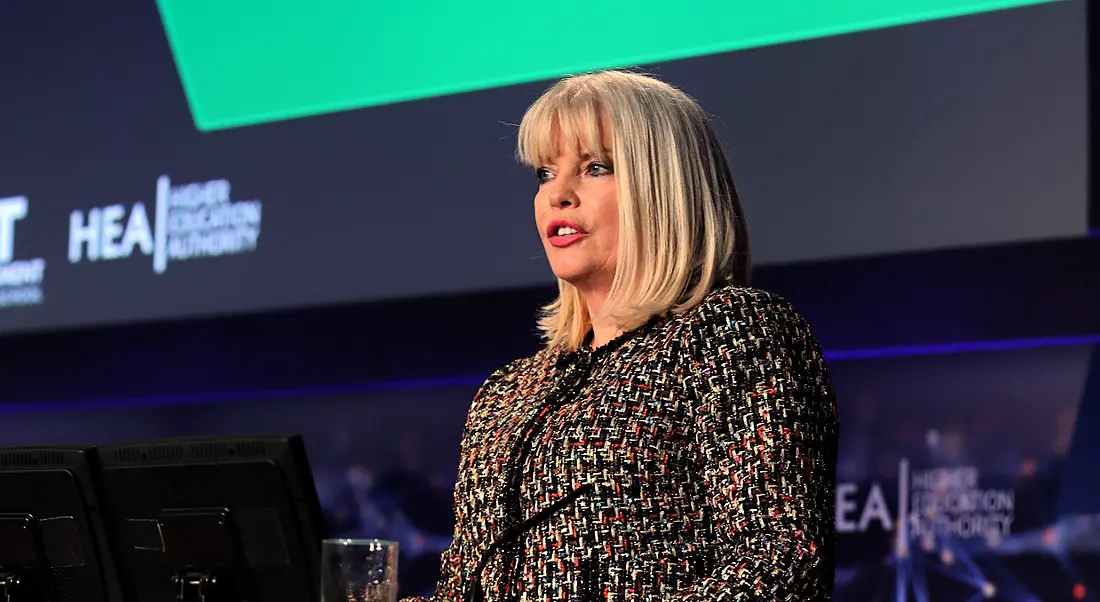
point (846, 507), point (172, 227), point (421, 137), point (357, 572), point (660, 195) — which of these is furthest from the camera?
point (172, 227)

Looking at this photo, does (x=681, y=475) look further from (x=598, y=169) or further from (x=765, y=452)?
(x=598, y=169)

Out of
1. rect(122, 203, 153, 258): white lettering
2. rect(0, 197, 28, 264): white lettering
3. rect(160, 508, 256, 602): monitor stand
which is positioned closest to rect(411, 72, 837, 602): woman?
rect(160, 508, 256, 602): monitor stand

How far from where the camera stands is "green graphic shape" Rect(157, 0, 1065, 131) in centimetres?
287

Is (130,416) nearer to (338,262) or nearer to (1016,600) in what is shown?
(338,262)

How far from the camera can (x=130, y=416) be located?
4109 millimetres

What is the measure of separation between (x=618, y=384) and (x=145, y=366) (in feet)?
8.36

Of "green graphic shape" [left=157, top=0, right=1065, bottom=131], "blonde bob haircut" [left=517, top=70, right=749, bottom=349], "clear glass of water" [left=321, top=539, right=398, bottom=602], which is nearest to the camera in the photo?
"clear glass of water" [left=321, top=539, right=398, bottom=602]

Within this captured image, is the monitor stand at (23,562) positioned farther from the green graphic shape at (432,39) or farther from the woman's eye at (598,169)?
the green graphic shape at (432,39)

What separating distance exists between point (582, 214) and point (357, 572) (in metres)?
0.53

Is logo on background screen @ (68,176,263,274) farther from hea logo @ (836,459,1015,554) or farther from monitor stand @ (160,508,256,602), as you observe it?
monitor stand @ (160,508,256,602)

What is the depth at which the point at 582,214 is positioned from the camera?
1.75 metres

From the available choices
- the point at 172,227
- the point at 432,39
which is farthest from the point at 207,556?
the point at 172,227

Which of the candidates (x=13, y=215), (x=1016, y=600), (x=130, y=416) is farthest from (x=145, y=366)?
(x=1016, y=600)

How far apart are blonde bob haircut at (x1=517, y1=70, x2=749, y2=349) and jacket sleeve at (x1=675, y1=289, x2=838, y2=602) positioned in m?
0.12
